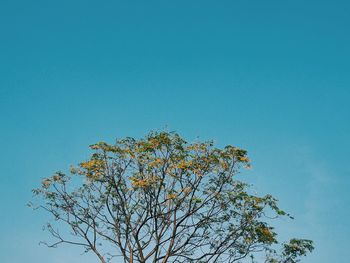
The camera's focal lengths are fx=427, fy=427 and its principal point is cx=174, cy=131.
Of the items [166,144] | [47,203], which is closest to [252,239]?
[166,144]

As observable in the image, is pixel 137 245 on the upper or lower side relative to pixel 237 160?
lower

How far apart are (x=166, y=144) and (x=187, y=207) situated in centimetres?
252

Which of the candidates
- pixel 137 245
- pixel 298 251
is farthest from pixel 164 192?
pixel 298 251

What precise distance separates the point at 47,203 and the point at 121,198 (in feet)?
9.91

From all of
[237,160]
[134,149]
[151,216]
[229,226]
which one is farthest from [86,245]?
[237,160]

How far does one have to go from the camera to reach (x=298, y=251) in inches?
667

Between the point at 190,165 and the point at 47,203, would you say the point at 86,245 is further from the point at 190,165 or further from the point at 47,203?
the point at 190,165

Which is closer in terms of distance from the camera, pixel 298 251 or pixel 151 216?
pixel 151 216

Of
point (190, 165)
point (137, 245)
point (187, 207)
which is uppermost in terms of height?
point (190, 165)

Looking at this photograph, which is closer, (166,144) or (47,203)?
(166,144)

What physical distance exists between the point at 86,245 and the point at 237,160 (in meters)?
6.64

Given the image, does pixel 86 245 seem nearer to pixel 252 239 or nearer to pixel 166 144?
pixel 166 144

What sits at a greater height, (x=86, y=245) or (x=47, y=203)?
(x=47, y=203)

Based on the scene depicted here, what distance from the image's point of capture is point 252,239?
16281 mm
